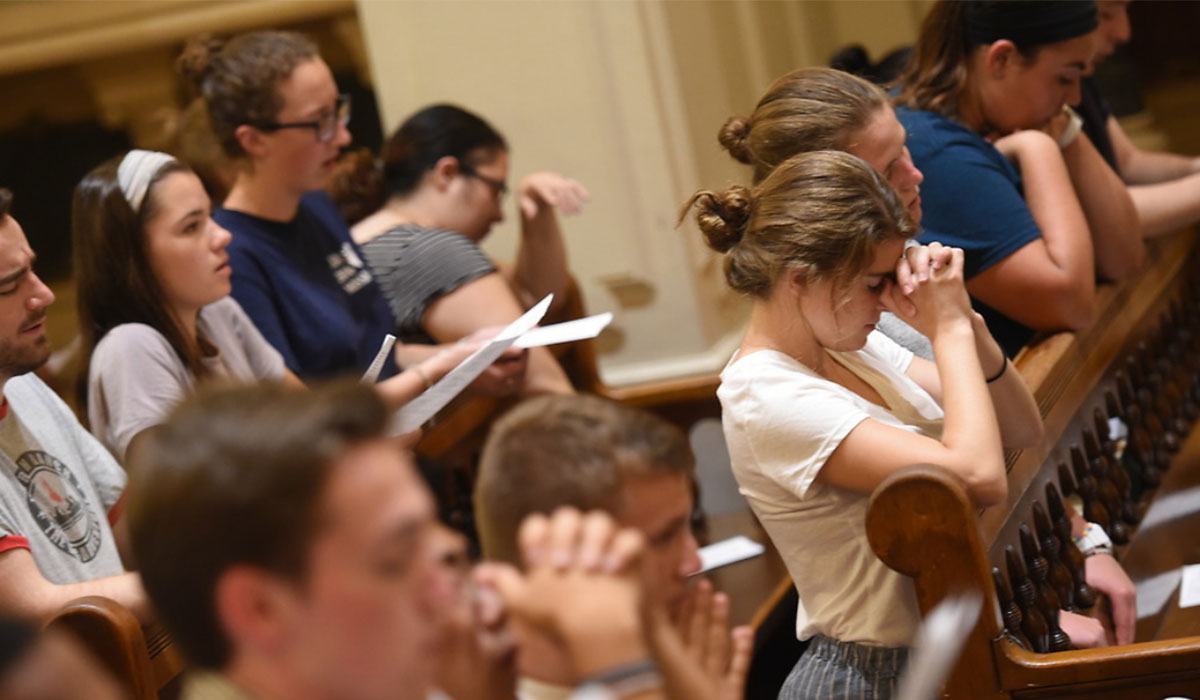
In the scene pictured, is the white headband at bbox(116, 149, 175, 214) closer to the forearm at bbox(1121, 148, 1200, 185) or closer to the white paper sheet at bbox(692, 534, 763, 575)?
the white paper sheet at bbox(692, 534, 763, 575)

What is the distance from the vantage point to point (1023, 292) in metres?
2.62

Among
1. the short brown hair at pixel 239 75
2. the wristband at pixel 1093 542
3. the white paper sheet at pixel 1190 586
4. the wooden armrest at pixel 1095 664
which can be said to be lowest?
the white paper sheet at pixel 1190 586

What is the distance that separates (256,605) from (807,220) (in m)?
1.10

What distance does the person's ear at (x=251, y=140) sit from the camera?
120 inches

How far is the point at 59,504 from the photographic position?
211 cm

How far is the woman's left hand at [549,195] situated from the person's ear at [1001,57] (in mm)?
1060

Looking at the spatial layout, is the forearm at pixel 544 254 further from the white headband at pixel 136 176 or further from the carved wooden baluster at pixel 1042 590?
the carved wooden baluster at pixel 1042 590

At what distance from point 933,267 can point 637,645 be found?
107 centimetres

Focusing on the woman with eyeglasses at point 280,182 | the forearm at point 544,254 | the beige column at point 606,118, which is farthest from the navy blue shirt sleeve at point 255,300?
the beige column at point 606,118

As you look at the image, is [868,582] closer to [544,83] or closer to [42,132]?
[544,83]

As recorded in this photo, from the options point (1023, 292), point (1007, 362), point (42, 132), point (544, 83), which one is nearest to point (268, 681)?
point (1007, 362)

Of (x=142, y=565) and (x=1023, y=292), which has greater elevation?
(x=142, y=565)

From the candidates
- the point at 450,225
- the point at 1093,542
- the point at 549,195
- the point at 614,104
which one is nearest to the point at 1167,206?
the point at 1093,542

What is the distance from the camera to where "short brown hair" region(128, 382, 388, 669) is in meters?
0.89
